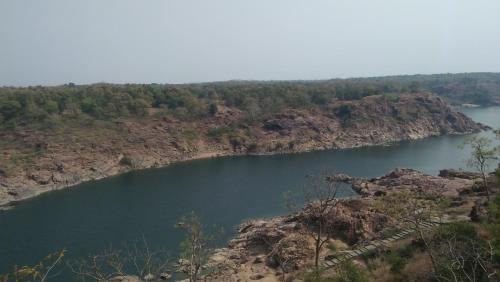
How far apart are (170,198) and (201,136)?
36197mm

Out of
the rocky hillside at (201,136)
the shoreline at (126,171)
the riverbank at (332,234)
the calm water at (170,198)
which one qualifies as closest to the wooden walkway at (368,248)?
the riverbank at (332,234)

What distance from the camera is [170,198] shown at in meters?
57.4

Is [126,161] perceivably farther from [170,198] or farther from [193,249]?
[193,249]

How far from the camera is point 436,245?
22.7 meters

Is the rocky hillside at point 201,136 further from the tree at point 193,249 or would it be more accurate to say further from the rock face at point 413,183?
the tree at point 193,249

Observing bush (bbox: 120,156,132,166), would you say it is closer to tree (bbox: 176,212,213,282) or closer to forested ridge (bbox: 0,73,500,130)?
forested ridge (bbox: 0,73,500,130)

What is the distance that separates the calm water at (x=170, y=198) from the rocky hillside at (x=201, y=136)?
4.32 m

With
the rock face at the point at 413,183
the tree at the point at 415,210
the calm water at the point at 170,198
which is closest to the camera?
the tree at the point at 415,210

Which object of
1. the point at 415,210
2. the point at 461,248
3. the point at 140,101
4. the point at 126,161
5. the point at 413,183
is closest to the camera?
the point at 461,248

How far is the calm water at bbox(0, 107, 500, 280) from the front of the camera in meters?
43.3

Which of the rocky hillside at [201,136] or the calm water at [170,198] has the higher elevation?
the rocky hillside at [201,136]

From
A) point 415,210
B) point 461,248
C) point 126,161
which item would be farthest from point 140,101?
point 461,248

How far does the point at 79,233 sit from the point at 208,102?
65758 mm

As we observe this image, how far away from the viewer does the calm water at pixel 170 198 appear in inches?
1706
